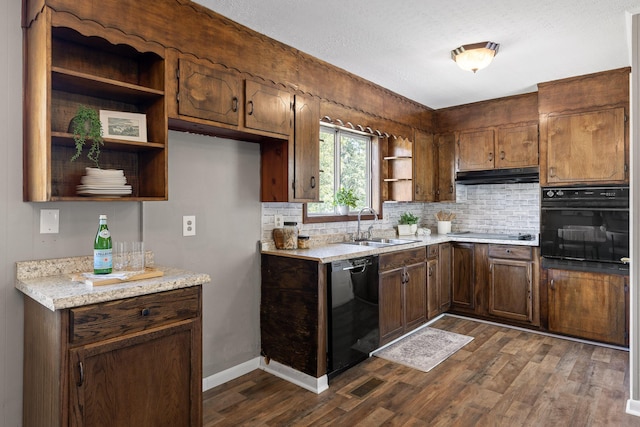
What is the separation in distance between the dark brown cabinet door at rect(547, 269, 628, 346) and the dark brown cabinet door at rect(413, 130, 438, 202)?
5.07 ft

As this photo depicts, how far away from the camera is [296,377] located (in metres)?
2.85

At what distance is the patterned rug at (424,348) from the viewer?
3.21 meters

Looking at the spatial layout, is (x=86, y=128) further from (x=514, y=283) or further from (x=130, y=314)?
(x=514, y=283)

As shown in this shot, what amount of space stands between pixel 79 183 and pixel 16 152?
0.31m

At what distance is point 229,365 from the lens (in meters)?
2.90

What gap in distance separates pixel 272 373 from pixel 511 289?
263cm

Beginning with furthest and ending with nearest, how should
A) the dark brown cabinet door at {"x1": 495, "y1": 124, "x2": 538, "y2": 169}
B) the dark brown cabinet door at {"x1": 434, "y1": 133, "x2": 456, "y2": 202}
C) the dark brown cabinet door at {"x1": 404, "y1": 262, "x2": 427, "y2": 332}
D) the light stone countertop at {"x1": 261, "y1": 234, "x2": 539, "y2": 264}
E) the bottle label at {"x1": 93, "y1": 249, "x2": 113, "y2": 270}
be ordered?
1. the dark brown cabinet door at {"x1": 434, "y1": 133, "x2": 456, "y2": 202}
2. the dark brown cabinet door at {"x1": 495, "y1": 124, "x2": 538, "y2": 169}
3. the dark brown cabinet door at {"x1": 404, "y1": 262, "x2": 427, "y2": 332}
4. the light stone countertop at {"x1": 261, "y1": 234, "x2": 539, "y2": 264}
5. the bottle label at {"x1": 93, "y1": 249, "x2": 113, "y2": 270}

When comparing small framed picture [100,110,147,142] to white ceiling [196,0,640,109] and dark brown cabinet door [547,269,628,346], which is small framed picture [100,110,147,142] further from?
dark brown cabinet door [547,269,628,346]

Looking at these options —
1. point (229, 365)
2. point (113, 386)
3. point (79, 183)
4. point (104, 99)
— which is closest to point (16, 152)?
point (79, 183)

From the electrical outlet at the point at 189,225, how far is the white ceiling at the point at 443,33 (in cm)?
135

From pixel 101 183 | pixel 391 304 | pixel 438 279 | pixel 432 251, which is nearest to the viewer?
pixel 101 183

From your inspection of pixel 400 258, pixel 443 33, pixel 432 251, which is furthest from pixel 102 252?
pixel 432 251

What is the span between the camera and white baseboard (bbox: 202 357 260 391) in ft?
8.99

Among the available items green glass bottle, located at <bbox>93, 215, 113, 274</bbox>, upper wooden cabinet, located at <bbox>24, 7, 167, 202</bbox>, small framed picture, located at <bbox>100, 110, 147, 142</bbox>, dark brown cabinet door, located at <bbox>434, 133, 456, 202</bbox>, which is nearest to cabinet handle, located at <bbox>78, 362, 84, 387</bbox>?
green glass bottle, located at <bbox>93, 215, 113, 274</bbox>
